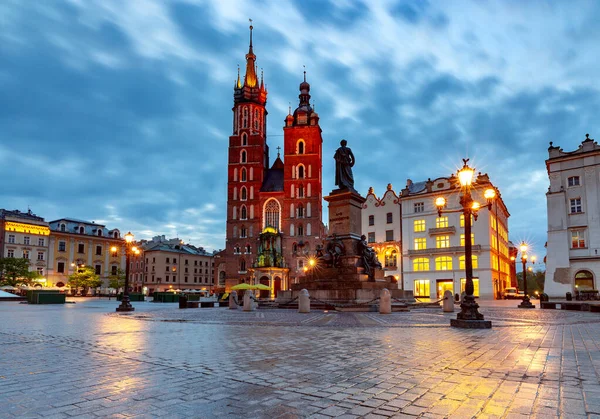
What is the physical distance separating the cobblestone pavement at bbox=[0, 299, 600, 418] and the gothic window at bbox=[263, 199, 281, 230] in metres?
71.6

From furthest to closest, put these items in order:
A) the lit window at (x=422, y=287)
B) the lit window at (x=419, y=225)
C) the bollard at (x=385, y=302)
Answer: the lit window at (x=419, y=225) → the lit window at (x=422, y=287) → the bollard at (x=385, y=302)

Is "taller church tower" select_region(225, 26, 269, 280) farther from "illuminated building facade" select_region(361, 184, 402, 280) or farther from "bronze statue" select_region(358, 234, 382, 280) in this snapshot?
"bronze statue" select_region(358, 234, 382, 280)

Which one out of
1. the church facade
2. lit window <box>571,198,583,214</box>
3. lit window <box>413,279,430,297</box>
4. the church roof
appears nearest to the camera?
lit window <box>571,198,583,214</box>

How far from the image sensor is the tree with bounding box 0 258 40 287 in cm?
6184

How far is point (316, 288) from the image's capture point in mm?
23859

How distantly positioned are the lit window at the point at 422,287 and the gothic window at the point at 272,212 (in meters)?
33.2

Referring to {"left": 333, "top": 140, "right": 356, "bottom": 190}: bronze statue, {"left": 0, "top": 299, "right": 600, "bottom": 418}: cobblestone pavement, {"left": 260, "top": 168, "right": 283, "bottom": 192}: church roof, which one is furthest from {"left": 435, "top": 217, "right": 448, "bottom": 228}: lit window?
{"left": 0, "top": 299, "right": 600, "bottom": 418}: cobblestone pavement

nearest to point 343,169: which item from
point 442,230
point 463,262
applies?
point 442,230

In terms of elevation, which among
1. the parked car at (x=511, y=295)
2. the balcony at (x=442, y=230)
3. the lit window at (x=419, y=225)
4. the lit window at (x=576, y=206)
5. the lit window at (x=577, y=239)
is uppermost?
the lit window at (x=576, y=206)

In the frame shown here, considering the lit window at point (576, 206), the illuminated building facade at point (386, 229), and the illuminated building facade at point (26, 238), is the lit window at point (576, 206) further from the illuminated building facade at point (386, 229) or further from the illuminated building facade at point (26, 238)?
the illuminated building facade at point (26, 238)

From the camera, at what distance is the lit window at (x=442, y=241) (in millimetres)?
54500

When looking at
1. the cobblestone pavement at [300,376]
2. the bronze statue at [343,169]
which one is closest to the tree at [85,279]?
the bronze statue at [343,169]

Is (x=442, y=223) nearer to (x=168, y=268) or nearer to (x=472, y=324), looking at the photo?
(x=472, y=324)

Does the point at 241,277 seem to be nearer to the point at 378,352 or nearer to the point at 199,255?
the point at 199,255
